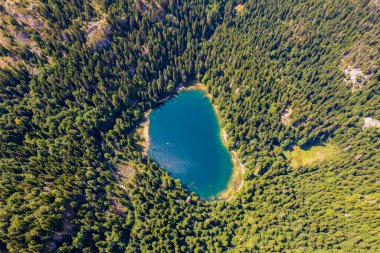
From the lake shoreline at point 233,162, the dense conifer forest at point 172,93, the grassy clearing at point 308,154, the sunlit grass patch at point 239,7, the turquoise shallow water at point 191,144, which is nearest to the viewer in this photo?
the dense conifer forest at point 172,93

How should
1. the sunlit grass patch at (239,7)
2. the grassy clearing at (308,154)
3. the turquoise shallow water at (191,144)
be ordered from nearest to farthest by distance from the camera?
the turquoise shallow water at (191,144), the grassy clearing at (308,154), the sunlit grass patch at (239,7)

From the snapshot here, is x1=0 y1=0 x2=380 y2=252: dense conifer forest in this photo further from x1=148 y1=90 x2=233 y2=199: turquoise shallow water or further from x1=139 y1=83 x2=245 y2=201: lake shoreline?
x1=148 y1=90 x2=233 y2=199: turquoise shallow water

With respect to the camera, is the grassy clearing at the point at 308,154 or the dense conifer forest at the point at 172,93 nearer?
the dense conifer forest at the point at 172,93

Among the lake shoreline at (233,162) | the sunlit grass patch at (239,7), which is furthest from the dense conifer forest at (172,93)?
the sunlit grass patch at (239,7)

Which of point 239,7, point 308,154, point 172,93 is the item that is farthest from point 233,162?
point 239,7

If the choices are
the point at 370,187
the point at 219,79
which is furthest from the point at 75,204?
the point at 370,187

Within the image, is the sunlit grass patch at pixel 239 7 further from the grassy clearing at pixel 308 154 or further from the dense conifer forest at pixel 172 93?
the grassy clearing at pixel 308 154
